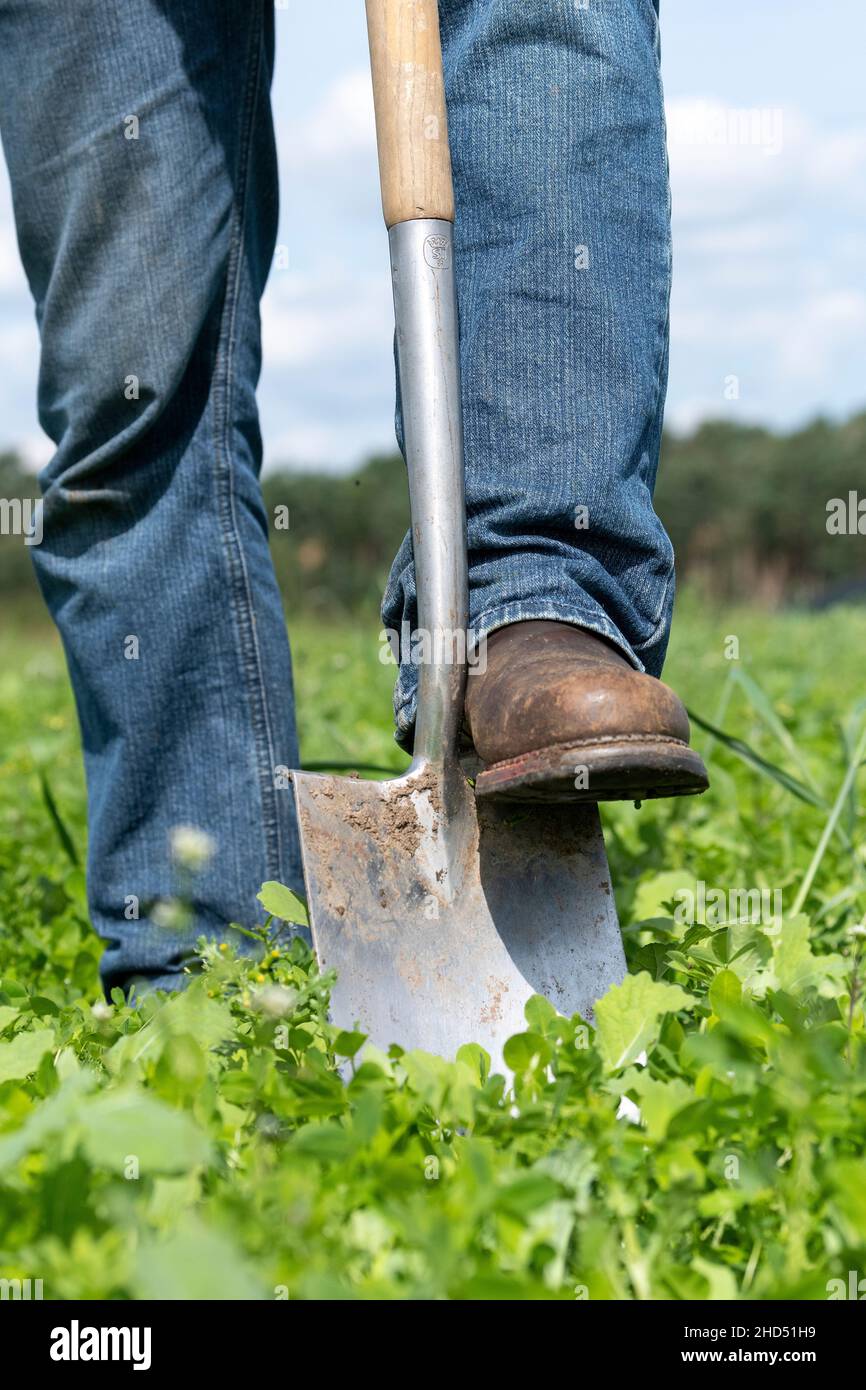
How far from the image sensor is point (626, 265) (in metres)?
1.47

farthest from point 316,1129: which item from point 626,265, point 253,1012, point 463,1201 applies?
point 626,265

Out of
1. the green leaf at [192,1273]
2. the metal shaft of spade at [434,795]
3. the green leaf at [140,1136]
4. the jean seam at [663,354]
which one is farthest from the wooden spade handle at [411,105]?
the green leaf at [192,1273]

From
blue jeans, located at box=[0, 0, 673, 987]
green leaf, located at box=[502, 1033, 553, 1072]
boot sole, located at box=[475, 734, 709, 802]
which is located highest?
blue jeans, located at box=[0, 0, 673, 987]

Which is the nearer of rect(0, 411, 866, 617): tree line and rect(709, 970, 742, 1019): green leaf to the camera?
rect(709, 970, 742, 1019): green leaf

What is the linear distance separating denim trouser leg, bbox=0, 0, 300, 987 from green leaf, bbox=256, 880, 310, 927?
0.33 metres

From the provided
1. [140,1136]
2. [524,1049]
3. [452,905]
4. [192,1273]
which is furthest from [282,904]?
[192,1273]

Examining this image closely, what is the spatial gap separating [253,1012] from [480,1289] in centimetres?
51

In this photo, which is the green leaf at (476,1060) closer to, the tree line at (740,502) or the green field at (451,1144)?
the green field at (451,1144)

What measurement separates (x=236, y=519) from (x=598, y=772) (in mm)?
794

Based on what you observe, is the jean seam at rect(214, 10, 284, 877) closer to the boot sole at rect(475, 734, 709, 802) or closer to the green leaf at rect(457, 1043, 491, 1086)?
the boot sole at rect(475, 734, 709, 802)

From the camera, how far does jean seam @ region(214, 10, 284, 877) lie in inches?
72.1

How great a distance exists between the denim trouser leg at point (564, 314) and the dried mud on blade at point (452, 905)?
24cm

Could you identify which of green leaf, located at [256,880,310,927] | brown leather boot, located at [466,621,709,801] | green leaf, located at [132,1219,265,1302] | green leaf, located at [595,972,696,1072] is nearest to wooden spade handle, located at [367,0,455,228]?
brown leather boot, located at [466,621,709,801]
